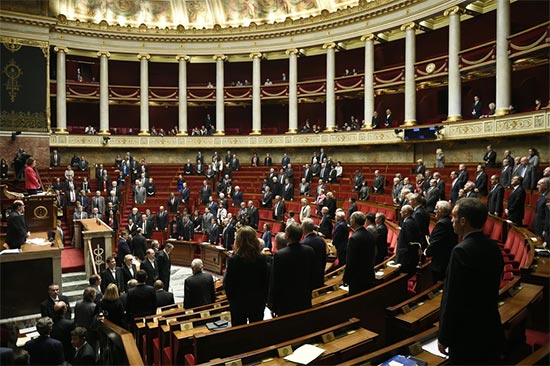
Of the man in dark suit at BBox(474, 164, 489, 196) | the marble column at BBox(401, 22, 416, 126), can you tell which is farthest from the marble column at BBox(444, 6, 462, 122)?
the man in dark suit at BBox(474, 164, 489, 196)

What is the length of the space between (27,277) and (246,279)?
7107 mm

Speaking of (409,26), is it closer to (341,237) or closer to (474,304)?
(341,237)

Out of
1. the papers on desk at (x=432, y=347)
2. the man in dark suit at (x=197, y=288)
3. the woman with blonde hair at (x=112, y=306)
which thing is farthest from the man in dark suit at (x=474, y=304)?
the woman with blonde hair at (x=112, y=306)

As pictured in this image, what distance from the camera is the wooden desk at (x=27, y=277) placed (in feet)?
29.7

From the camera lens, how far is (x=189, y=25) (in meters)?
26.3

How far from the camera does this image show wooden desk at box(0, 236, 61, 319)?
9.06 metres

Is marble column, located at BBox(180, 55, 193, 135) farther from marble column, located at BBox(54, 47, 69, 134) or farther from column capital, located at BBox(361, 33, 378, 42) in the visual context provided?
column capital, located at BBox(361, 33, 378, 42)

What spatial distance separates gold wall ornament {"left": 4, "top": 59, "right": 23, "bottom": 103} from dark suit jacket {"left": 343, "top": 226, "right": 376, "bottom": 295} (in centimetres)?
1966

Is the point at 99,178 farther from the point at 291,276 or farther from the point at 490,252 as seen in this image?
the point at 490,252

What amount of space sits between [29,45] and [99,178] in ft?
24.9

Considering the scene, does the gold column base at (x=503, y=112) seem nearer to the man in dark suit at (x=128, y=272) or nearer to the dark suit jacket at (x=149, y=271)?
the dark suit jacket at (x=149, y=271)

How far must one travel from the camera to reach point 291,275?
447 cm

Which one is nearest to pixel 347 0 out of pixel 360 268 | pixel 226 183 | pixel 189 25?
pixel 189 25

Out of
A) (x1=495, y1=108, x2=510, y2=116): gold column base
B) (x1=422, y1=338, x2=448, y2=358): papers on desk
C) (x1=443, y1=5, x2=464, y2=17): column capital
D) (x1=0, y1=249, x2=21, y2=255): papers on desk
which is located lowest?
(x1=0, y1=249, x2=21, y2=255): papers on desk
